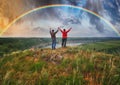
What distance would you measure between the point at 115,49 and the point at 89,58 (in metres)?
1.51

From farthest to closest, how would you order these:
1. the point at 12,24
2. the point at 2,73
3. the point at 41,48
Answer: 1. the point at 12,24
2. the point at 41,48
3. the point at 2,73

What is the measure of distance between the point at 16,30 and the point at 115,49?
12.1 ft

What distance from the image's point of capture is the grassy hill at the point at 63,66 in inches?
397

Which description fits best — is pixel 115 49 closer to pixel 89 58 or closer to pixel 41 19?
pixel 89 58

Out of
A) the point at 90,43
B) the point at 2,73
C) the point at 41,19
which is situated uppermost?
the point at 41,19

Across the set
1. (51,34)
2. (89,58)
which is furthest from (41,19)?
(89,58)

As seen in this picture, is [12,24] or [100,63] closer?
[100,63]

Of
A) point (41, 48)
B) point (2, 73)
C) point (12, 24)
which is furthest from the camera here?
point (12, 24)

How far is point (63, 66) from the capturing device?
10.9 meters

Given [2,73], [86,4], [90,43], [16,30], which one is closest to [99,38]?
[90,43]

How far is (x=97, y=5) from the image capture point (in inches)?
522

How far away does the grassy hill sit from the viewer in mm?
10086

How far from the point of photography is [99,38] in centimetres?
1302

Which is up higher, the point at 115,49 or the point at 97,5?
the point at 97,5
